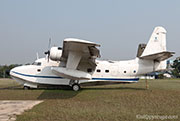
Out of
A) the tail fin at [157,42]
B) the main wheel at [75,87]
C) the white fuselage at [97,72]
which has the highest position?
the tail fin at [157,42]

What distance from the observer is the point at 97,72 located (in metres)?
13.2

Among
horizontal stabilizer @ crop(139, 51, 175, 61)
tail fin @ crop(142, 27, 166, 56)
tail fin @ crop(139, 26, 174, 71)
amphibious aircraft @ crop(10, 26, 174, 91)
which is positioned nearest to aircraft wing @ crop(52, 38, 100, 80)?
amphibious aircraft @ crop(10, 26, 174, 91)

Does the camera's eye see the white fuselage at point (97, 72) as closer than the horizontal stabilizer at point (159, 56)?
No

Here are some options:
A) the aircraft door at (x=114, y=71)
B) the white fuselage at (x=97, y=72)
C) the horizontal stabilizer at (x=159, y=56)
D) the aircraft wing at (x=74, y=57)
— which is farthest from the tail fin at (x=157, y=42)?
the aircraft wing at (x=74, y=57)

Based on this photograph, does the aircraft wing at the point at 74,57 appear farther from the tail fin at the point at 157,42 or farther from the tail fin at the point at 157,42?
the tail fin at the point at 157,42

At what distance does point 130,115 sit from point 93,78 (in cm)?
767

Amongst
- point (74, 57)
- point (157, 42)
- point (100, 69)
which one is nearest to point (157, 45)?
point (157, 42)

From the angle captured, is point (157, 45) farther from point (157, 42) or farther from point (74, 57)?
point (74, 57)

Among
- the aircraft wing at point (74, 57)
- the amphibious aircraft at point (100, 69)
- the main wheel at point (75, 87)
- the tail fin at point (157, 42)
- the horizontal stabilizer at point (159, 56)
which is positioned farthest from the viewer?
the tail fin at point (157, 42)

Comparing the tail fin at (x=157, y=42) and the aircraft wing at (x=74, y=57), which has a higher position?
the tail fin at (x=157, y=42)

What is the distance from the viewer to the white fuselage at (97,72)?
42.0 ft

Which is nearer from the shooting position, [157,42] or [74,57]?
[74,57]

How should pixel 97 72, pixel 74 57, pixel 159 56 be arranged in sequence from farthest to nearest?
pixel 97 72 → pixel 159 56 → pixel 74 57

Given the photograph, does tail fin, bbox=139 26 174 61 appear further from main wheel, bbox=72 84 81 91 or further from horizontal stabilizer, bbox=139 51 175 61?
main wheel, bbox=72 84 81 91
